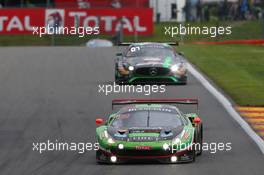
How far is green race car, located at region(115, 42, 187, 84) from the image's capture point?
33.0 metres

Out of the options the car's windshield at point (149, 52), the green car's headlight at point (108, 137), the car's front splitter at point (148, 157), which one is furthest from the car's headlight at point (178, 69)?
the car's front splitter at point (148, 157)

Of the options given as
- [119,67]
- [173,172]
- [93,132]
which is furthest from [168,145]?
[119,67]

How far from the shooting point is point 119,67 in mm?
33469

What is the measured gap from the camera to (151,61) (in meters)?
33.3

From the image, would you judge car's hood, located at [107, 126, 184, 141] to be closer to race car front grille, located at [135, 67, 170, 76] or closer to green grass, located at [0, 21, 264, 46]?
race car front grille, located at [135, 67, 170, 76]

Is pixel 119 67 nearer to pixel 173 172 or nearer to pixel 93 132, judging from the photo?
pixel 93 132

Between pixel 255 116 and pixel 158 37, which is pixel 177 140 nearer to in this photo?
pixel 255 116

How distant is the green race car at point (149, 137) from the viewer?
19.5m

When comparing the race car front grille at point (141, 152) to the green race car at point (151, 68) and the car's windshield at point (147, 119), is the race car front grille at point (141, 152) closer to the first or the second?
the car's windshield at point (147, 119)

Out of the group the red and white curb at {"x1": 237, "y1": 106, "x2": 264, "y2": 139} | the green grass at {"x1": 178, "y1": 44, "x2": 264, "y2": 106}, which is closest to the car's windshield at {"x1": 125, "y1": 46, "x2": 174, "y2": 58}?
the green grass at {"x1": 178, "y1": 44, "x2": 264, "y2": 106}

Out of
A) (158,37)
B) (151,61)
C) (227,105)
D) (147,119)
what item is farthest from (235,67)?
(147,119)

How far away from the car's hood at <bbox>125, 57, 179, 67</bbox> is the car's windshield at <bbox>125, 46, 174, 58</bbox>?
1.05ft

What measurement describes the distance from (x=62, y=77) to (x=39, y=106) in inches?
290

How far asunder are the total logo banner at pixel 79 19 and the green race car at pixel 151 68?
18.0 meters
